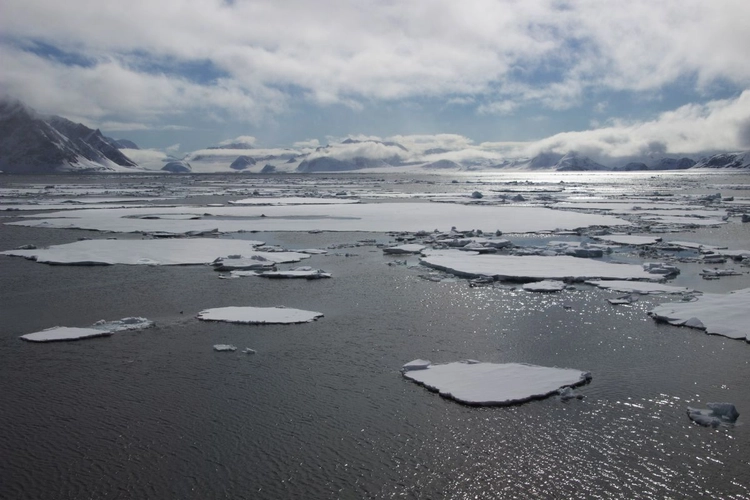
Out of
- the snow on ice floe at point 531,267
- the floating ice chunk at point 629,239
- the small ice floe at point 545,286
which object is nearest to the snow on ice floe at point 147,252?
the snow on ice floe at point 531,267

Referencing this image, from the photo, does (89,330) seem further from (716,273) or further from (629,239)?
(629,239)

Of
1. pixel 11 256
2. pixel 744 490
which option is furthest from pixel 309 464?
pixel 11 256

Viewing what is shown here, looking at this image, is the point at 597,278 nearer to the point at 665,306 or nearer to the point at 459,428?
the point at 665,306

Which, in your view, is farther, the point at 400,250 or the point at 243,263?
the point at 400,250

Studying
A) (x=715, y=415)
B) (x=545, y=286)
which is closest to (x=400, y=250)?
(x=545, y=286)

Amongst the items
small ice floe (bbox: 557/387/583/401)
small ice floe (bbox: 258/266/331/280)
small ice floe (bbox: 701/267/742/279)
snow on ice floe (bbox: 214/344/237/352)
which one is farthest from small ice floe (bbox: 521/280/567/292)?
snow on ice floe (bbox: 214/344/237/352)

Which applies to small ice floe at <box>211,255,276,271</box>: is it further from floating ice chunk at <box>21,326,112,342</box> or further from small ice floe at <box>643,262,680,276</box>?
small ice floe at <box>643,262,680,276</box>
